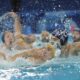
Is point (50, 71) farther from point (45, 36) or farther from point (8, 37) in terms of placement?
point (8, 37)

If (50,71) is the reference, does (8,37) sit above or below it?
above

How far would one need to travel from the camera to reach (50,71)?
9.23ft

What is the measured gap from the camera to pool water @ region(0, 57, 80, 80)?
2.80 meters

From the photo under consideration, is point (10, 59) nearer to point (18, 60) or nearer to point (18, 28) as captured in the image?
point (18, 60)

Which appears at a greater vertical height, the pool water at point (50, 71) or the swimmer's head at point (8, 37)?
the swimmer's head at point (8, 37)

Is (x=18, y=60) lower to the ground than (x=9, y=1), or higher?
lower

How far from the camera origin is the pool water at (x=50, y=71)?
2803mm

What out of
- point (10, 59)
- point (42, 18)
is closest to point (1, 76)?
point (10, 59)

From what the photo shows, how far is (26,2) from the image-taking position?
2.83 metres

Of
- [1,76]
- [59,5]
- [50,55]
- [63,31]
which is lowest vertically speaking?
[1,76]

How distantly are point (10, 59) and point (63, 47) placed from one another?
0.50 m

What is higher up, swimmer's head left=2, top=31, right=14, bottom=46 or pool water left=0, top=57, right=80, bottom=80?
swimmer's head left=2, top=31, right=14, bottom=46

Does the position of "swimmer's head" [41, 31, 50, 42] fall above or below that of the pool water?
above

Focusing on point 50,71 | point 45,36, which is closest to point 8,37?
point 45,36
